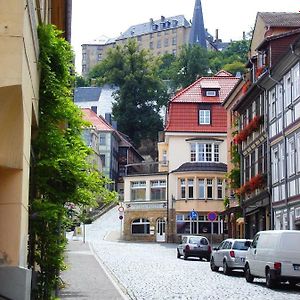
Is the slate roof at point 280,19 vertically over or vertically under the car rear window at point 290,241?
over

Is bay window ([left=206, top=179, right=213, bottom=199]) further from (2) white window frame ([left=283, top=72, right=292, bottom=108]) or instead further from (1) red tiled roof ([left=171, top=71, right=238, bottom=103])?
(2) white window frame ([left=283, top=72, right=292, bottom=108])

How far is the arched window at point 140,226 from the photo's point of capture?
2717 inches

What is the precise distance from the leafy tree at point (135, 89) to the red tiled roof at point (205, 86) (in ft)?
108

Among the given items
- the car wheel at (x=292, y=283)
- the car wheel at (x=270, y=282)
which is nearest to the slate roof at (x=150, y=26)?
the car wheel at (x=292, y=283)

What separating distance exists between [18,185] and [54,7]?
962 cm

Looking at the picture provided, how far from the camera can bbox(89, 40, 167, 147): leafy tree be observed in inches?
4072

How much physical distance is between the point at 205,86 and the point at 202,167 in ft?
24.8

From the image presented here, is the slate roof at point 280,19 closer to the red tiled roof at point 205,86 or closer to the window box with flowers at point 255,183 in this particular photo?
the window box with flowers at point 255,183

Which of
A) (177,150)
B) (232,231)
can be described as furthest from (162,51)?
(232,231)

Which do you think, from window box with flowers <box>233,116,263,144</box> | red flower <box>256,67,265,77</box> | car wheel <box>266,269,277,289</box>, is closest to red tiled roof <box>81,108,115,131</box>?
window box with flowers <box>233,116,263,144</box>

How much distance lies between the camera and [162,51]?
18162 centimetres

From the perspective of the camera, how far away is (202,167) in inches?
2613

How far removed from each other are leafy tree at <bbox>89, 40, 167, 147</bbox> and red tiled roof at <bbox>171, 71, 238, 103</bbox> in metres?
32.9

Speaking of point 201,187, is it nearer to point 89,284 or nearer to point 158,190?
point 158,190
